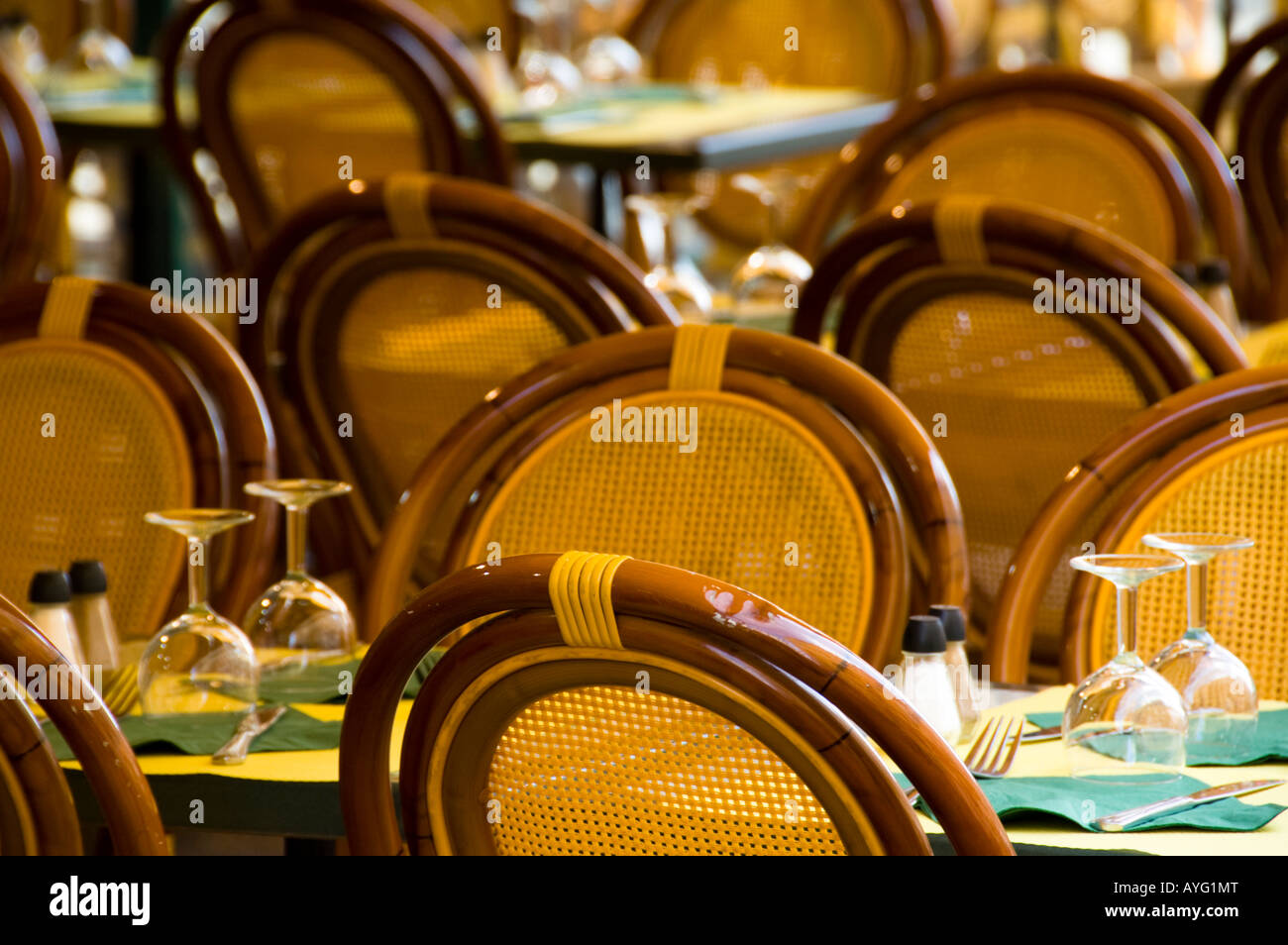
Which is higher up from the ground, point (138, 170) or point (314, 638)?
point (138, 170)

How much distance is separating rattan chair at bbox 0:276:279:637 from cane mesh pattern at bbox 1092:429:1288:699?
3.46ft

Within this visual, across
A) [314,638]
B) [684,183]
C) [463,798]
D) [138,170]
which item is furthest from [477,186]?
[138,170]

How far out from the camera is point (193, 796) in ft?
6.19

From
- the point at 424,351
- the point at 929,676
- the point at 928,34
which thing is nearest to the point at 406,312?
the point at 424,351

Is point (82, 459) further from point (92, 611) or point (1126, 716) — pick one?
point (1126, 716)

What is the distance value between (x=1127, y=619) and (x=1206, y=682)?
4.4 inches

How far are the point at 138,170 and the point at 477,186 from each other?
4.05 meters

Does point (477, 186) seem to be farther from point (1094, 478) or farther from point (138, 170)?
point (138, 170)

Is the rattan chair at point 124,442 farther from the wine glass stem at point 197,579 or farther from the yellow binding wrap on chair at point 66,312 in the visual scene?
the wine glass stem at point 197,579

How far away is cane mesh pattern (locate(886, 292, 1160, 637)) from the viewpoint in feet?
9.07

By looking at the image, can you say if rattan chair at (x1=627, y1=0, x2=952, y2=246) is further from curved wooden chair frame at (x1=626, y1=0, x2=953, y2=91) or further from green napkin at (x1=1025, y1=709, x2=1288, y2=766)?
green napkin at (x1=1025, y1=709, x2=1288, y2=766)

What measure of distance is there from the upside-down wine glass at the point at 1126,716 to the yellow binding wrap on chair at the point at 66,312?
55.0 inches

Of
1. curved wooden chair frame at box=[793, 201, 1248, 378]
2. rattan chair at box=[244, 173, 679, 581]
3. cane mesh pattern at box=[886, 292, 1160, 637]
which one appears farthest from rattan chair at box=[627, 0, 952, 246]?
curved wooden chair frame at box=[793, 201, 1248, 378]

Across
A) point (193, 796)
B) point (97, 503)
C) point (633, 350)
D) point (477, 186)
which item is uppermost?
point (477, 186)
